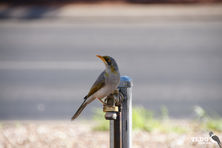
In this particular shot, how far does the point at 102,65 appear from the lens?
8430 millimetres

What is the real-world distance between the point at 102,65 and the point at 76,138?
12.4ft

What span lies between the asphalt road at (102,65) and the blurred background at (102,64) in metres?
0.02

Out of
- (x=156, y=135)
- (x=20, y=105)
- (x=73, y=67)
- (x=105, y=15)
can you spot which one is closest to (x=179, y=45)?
(x=73, y=67)

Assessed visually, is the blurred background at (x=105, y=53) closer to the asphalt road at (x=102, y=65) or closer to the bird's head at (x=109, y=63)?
the asphalt road at (x=102, y=65)

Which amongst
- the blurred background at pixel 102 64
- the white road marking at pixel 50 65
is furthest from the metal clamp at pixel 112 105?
the white road marking at pixel 50 65

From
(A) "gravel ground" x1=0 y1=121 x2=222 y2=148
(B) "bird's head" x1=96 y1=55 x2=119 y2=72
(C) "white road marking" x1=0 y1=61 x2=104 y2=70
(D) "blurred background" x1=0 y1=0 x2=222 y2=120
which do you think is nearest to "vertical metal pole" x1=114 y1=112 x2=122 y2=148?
(B) "bird's head" x1=96 y1=55 x2=119 y2=72

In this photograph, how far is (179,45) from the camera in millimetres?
9852

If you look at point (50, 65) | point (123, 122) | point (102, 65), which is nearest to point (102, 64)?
point (102, 65)

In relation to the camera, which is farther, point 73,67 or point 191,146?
point 73,67

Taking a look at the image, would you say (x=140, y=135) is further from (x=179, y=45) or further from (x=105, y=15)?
(x=105, y=15)

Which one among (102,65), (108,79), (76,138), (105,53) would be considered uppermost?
(105,53)

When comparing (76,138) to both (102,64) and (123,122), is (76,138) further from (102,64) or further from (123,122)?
(102,64)

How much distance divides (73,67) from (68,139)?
3.88 metres

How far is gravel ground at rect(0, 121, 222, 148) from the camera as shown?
451 cm
